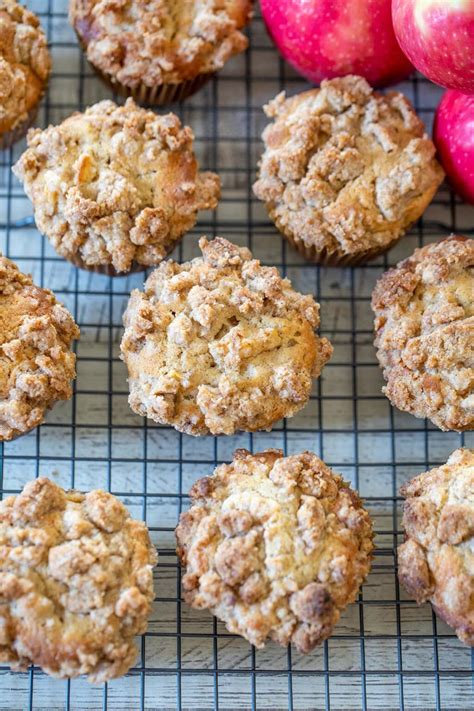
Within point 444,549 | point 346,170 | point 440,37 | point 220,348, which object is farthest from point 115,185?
point 444,549

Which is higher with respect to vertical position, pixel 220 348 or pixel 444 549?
pixel 220 348

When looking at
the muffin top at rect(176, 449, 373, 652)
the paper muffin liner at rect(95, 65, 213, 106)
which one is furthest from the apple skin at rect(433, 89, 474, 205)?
the muffin top at rect(176, 449, 373, 652)

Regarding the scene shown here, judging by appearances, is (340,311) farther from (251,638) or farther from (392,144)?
(251,638)

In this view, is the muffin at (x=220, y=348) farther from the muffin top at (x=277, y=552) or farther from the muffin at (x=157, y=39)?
the muffin at (x=157, y=39)

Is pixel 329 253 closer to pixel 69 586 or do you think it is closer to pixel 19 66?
pixel 19 66

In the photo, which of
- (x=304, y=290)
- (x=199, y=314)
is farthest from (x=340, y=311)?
(x=199, y=314)

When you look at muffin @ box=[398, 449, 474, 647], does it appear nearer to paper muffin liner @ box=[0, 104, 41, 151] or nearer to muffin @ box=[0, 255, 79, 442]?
muffin @ box=[0, 255, 79, 442]
